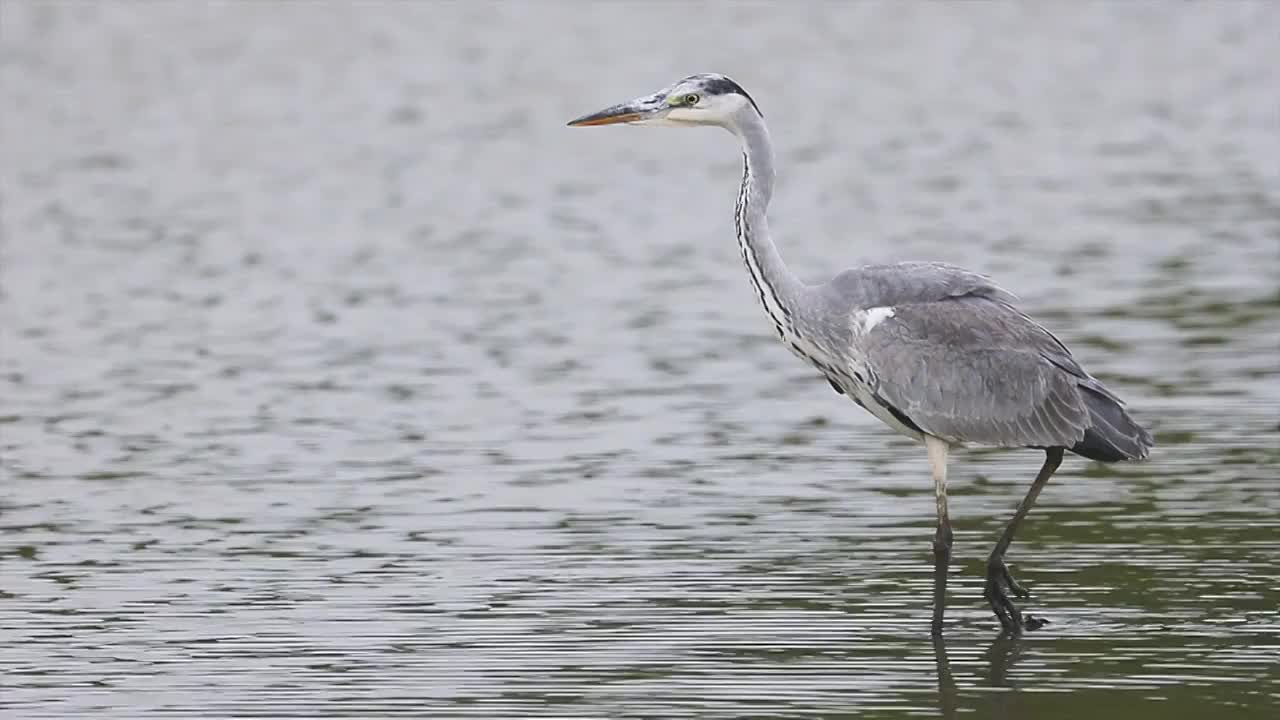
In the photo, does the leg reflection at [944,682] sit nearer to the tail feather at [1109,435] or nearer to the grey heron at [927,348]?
the grey heron at [927,348]

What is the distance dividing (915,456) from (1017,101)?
1870cm

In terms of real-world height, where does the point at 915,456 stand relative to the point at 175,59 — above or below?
below

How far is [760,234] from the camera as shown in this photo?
10.5 m

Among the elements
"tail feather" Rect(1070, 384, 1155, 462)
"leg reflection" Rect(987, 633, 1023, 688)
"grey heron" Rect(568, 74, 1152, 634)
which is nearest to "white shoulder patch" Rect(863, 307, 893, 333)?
"grey heron" Rect(568, 74, 1152, 634)

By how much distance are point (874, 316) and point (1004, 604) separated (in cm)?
137

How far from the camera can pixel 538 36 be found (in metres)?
38.4

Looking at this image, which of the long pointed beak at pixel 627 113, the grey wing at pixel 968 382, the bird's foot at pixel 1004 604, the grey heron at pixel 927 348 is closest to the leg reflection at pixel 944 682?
the bird's foot at pixel 1004 604

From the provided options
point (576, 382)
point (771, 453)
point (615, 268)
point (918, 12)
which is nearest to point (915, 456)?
point (771, 453)

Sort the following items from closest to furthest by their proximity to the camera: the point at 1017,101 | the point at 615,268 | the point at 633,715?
the point at 633,715 → the point at 615,268 → the point at 1017,101

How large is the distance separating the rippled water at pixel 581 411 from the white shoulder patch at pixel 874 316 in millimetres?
1158

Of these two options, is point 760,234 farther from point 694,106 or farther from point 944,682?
point 944,682

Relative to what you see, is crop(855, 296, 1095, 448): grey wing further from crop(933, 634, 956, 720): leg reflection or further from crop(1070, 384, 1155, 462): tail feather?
crop(933, 634, 956, 720): leg reflection

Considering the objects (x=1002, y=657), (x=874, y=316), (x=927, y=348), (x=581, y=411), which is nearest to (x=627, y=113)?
(x=874, y=316)

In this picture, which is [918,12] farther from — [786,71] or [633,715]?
[633,715]
